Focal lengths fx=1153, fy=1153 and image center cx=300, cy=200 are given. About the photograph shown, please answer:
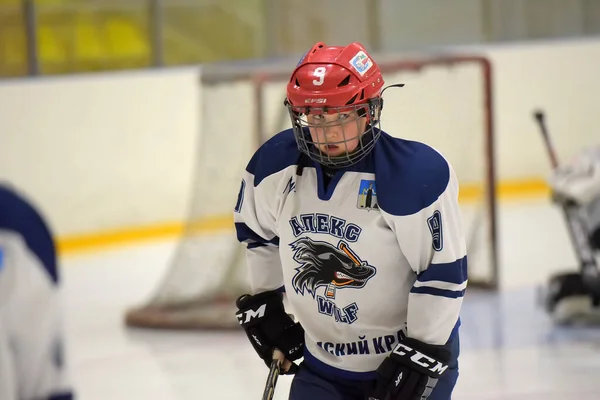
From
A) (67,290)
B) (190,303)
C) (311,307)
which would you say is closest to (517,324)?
(190,303)

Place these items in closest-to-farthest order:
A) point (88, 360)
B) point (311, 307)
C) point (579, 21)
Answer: point (311, 307)
point (88, 360)
point (579, 21)

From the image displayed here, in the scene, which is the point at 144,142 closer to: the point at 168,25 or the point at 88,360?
the point at 168,25

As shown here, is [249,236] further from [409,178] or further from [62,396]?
[62,396]

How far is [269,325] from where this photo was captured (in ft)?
7.14

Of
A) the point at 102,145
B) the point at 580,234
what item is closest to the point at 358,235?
the point at 580,234

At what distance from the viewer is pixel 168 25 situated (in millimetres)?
7102

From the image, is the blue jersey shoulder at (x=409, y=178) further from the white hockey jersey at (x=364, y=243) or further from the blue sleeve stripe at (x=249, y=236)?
the blue sleeve stripe at (x=249, y=236)

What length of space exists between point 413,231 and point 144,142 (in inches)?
193

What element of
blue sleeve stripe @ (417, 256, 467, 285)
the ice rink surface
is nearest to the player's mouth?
blue sleeve stripe @ (417, 256, 467, 285)

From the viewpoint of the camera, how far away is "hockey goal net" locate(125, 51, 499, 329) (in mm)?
4898

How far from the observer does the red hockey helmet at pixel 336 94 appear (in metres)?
1.94

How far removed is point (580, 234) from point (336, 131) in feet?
9.13

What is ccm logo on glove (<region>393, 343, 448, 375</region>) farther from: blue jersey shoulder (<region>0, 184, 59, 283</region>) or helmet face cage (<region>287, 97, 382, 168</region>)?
blue jersey shoulder (<region>0, 184, 59, 283</region>)

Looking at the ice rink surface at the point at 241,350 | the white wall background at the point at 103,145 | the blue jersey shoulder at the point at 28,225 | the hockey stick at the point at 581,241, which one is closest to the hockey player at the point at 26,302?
the blue jersey shoulder at the point at 28,225
